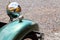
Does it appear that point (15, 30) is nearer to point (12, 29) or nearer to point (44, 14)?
point (12, 29)

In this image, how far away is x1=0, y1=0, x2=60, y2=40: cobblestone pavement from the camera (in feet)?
14.7

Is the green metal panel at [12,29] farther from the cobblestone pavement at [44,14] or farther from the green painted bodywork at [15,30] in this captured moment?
the cobblestone pavement at [44,14]

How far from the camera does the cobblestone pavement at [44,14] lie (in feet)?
14.7

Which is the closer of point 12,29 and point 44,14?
point 12,29

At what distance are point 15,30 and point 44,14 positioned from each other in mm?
3500

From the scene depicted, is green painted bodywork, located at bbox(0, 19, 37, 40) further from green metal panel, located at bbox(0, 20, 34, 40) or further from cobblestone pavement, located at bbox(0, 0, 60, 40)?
cobblestone pavement, located at bbox(0, 0, 60, 40)

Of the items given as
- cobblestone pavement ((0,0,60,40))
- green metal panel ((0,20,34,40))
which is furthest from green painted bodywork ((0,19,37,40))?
cobblestone pavement ((0,0,60,40))

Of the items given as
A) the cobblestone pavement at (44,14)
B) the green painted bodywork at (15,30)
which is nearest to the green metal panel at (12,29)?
the green painted bodywork at (15,30)

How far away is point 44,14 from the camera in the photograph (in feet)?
18.4

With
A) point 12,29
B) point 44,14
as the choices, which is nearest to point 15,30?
point 12,29

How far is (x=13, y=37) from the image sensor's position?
202 cm

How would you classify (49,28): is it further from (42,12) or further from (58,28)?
(42,12)

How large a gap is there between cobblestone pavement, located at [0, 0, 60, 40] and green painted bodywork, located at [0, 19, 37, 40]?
1.86 m

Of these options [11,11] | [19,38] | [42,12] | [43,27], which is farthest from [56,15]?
[19,38]
